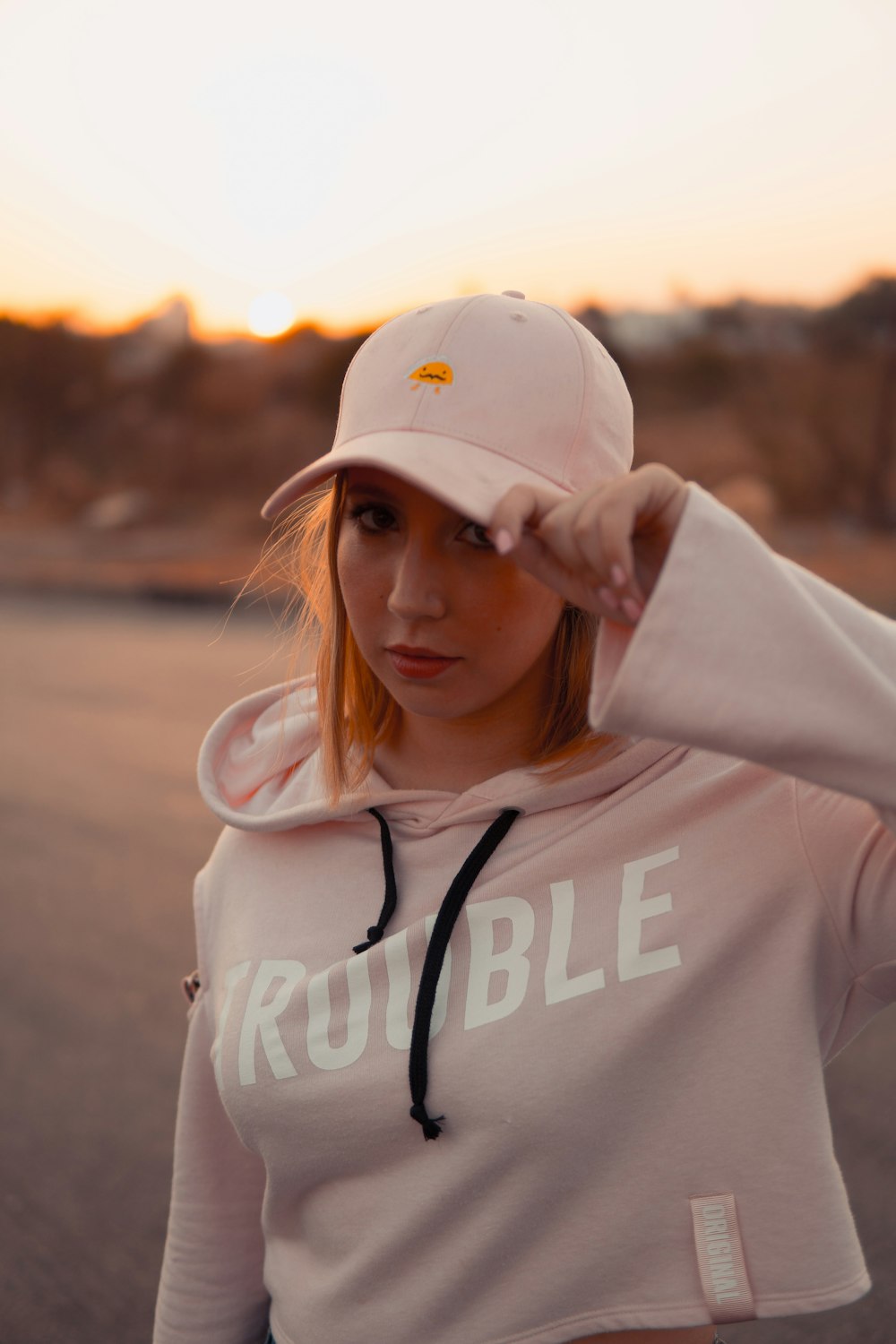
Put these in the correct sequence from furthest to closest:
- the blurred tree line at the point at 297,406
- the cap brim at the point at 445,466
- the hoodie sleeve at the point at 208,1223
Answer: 1. the blurred tree line at the point at 297,406
2. the hoodie sleeve at the point at 208,1223
3. the cap brim at the point at 445,466

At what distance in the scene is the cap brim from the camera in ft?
4.23

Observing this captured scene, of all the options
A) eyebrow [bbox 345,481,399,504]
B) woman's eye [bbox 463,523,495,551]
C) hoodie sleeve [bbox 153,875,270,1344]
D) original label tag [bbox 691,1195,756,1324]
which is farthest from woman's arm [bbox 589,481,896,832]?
hoodie sleeve [bbox 153,875,270,1344]

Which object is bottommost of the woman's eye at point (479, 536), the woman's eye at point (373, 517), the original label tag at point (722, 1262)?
the original label tag at point (722, 1262)

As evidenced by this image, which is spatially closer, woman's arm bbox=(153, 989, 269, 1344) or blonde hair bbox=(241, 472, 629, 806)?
blonde hair bbox=(241, 472, 629, 806)

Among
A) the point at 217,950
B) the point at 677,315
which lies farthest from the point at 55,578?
the point at 677,315

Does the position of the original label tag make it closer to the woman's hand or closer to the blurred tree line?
the woman's hand

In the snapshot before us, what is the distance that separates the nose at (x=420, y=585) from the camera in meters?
1.42

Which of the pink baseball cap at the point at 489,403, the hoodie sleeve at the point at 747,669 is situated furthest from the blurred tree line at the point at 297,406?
the hoodie sleeve at the point at 747,669

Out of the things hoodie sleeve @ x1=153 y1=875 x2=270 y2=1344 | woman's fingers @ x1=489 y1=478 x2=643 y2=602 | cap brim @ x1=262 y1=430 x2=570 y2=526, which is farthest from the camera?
hoodie sleeve @ x1=153 y1=875 x2=270 y2=1344

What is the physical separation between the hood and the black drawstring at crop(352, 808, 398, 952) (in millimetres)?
44

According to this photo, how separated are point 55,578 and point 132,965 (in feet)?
39.9

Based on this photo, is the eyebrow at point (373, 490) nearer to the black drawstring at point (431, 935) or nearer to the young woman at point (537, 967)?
the young woman at point (537, 967)

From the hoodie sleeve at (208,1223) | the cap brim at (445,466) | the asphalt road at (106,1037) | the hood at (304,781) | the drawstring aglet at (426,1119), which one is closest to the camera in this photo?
the cap brim at (445,466)

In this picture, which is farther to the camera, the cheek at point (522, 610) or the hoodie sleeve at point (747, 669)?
the cheek at point (522, 610)
